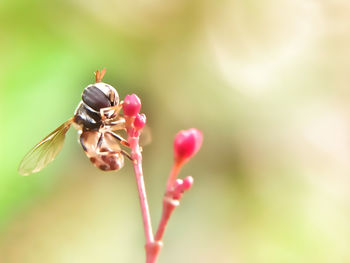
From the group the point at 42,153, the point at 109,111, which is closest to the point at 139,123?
the point at 109,111

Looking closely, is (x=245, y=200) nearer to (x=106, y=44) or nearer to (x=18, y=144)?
(x=106, y=44)

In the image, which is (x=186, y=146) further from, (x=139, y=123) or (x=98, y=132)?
(x=98, y=132)

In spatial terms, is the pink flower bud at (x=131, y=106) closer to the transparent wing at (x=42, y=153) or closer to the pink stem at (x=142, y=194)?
the pink stem at (x=142, y=194)

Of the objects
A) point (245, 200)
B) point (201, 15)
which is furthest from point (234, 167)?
point (201, 15)

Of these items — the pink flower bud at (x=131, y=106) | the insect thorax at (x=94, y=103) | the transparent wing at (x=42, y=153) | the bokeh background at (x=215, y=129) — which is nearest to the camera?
the pink flower bud at (x=131, y=106)

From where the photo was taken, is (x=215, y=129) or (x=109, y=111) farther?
(x=215, y=129)

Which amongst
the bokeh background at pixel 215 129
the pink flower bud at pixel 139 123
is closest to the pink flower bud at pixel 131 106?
the pink flower bud at pixel 139 123

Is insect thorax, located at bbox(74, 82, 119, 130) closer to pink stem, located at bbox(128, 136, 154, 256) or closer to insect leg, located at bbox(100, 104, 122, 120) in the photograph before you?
insect leg, located at bbox(100, 104, 122, 120)
